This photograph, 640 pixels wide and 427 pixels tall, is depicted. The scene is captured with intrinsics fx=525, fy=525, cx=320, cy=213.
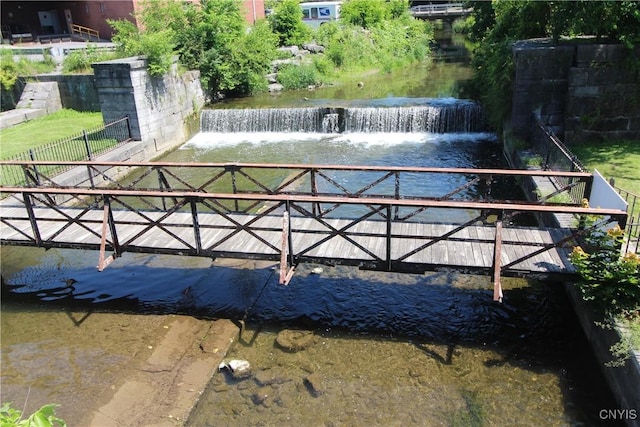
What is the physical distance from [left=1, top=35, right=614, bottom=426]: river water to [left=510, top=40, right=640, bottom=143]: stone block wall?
694 cm

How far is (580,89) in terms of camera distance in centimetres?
1392

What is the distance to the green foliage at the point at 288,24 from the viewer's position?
114 ft

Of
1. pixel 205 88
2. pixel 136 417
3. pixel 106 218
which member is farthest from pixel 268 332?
pixel 205 88

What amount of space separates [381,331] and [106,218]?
4798 millimetres

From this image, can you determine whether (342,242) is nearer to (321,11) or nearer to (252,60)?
(252,60)

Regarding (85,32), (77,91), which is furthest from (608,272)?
(85,32)

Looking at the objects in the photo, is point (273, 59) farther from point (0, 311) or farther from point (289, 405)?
point (289, 405)

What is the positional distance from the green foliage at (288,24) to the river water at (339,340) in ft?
86.9

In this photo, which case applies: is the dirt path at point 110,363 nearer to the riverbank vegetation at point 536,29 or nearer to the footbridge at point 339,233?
the footbridge at point 339,233

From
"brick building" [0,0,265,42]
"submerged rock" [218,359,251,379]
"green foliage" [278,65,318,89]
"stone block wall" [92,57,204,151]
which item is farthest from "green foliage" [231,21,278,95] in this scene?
"submerged rock" [218,359,251,379]

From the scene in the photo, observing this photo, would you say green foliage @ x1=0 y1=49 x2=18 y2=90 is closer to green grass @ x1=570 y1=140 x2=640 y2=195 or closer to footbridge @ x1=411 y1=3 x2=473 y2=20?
green grass @ x1=570 y1=140 x2=640 y2=195

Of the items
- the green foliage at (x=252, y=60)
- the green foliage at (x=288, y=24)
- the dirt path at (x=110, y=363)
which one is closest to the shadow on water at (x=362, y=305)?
the dirt path at (x=110, y=363)

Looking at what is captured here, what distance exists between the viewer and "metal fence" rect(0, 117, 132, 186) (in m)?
14.3

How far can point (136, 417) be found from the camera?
661 cm
